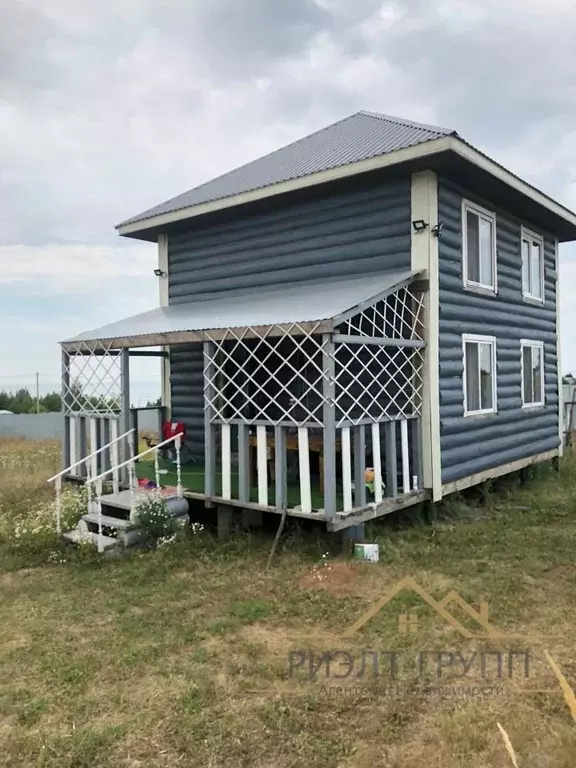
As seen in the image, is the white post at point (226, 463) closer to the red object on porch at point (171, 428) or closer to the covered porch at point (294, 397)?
the covered porch at point (294, 397)

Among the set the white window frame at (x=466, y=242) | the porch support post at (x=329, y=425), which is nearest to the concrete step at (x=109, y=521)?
the porch support post at (x=329, y=425)

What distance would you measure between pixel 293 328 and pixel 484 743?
138 inches

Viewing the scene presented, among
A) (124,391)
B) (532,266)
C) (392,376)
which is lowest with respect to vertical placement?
(124,391)

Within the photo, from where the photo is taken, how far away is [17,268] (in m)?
16.2

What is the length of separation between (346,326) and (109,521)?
11.7ft

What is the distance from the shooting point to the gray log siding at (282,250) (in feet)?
23.3

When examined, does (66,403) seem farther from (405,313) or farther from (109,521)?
(405,313)

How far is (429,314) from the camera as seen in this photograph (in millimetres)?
6785

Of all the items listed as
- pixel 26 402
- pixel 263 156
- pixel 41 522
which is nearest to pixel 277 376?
pixel 41 522

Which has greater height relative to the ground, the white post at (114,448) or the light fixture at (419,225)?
the light fixture at (419,225)

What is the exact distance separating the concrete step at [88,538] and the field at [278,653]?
0.51 ft

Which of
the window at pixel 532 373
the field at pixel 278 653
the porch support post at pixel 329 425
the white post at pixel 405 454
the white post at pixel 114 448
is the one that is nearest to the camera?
the field at pixel 278 653

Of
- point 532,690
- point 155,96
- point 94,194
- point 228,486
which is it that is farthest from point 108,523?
point 94,194

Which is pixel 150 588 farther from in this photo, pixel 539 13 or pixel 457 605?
pixel 539 13
